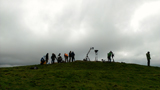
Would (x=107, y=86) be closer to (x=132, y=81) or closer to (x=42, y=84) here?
(x=132, y=81)

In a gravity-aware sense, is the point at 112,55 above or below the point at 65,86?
above

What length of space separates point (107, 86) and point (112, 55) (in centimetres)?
1848

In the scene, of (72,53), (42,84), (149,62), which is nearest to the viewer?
(42,84)

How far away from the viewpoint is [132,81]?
1961 centimetres

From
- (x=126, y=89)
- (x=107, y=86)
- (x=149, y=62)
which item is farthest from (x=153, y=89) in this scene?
(x=149, y=62)

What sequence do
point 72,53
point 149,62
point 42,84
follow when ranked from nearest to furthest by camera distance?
1. point 42,84
2. point 149,62
3. point 72,53

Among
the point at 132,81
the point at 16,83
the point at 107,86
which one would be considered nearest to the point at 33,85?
the point at 16,83

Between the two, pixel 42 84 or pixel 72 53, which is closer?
pixel 42 84

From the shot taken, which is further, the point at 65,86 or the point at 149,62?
the point at 149,62

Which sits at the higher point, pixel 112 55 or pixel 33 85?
pixel 112 55

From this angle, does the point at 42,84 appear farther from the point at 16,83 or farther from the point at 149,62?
the point at 149,62

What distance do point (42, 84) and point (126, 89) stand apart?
922 centimetres

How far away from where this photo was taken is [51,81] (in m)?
18.3

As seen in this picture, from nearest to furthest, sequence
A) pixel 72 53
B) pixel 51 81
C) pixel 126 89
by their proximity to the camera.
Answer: pixel 126 89 → pixel 51 81 → pixel 72 53
